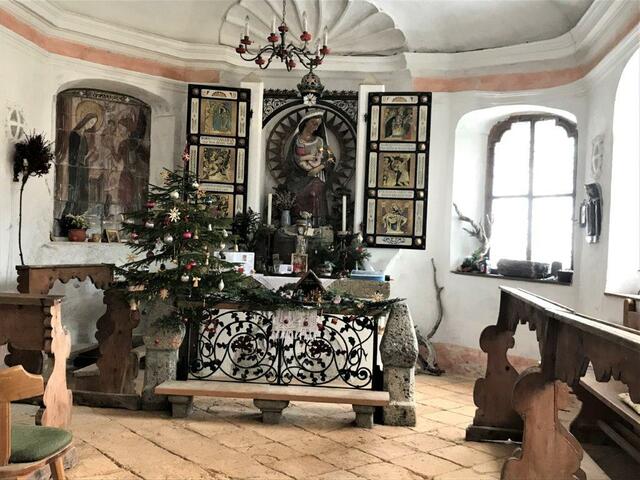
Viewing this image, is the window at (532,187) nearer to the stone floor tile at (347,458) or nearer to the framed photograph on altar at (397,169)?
the framed photograph on altar at (397,169)

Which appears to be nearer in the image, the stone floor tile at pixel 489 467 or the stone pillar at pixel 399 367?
the stone floor tile at pixel 489 467

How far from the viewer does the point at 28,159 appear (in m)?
6.69

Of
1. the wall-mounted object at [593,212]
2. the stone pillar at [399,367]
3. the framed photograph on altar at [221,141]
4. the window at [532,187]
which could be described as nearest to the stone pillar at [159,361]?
the stone pillar at [399,367]

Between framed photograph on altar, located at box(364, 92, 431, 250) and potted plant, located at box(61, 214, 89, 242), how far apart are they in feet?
11.9

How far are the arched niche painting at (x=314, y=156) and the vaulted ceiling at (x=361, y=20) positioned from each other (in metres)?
1.04

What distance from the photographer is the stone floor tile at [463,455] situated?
444 cm

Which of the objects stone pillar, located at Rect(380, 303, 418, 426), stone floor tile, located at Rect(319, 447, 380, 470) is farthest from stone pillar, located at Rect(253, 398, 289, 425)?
stone pillar, located at Rect(380, 303, 418, 426)

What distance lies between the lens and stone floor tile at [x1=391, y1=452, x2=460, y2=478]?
421cm

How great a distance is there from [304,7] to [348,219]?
2932 millimetres

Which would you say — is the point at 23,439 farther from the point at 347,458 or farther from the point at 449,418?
the point at 449,418

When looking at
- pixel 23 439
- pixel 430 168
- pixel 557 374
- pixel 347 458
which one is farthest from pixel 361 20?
pixel 23 439

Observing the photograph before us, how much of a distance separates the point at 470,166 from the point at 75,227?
17.4 feet

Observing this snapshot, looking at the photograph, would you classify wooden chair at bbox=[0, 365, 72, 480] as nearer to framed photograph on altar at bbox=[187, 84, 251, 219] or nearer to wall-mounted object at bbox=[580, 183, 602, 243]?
framed photograph on altar at bbox=[187, 84, 251, 219]

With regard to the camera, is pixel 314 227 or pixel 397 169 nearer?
pixel 397 169
